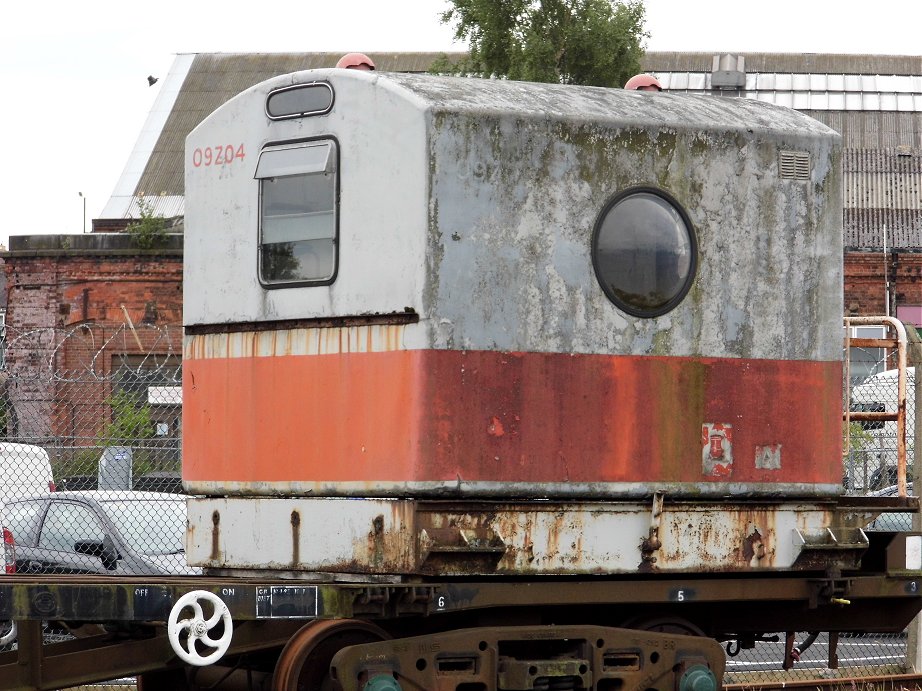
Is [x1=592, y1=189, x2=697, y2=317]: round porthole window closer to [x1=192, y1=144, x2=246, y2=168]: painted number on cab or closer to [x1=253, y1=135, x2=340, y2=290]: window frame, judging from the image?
[x1=253, y1=135, x2=340, y2=290]: window frame

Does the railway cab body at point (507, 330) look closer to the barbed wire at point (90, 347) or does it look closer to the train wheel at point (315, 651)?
the train wheel at point (315, 651)

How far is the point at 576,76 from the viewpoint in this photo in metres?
29.5

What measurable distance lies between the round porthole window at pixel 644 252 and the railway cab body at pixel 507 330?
0.04 feet

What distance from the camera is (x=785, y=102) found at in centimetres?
3919

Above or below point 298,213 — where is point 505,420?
below

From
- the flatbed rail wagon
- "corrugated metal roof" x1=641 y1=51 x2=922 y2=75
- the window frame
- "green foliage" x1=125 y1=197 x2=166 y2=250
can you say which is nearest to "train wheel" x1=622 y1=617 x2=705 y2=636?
the flatbed rail wagon

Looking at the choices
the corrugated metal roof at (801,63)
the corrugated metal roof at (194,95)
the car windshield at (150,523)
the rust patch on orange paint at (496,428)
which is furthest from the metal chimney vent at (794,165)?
the corrugated metal roof at (801,63)

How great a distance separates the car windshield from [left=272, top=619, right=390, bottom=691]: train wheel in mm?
6101

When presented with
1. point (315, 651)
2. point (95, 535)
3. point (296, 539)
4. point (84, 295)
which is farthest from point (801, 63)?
point (315, 651)

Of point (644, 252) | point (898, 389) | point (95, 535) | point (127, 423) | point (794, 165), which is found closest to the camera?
point (644, 252)

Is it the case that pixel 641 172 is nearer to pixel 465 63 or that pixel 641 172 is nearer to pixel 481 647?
pixel 481 647

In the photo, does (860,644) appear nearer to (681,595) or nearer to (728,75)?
(728,75)

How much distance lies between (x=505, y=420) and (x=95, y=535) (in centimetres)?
689

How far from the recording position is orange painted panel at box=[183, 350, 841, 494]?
22.0ft
